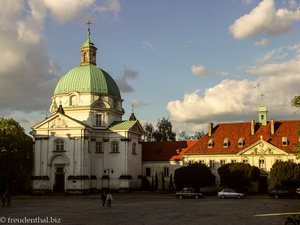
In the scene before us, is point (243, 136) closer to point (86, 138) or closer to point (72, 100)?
point (86, 138)

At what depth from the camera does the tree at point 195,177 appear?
220ft

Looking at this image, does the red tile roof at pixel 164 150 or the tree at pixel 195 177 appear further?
the red tile roof at pixel 164 150

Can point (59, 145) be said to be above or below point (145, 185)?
above

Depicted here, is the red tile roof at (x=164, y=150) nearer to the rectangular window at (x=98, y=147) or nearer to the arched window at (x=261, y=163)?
the rectangular window at (x=98, y=147)

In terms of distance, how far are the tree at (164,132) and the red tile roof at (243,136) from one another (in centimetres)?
3288

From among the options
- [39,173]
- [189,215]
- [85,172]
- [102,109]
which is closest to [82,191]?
[85,172]

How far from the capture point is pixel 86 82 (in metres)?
76.2

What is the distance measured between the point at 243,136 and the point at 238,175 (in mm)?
11515

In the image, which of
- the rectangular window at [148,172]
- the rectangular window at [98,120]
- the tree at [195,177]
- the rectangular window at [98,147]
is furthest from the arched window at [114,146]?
the tree at [195,177]

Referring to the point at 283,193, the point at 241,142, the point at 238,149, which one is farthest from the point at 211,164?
the point at 283,193

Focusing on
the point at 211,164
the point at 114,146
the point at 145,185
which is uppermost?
the point at 114,146

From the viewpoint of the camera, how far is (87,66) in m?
79.3

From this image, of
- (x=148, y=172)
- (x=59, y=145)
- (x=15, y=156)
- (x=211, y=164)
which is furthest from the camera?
(x=148, y=172)

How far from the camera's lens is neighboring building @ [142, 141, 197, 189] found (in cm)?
7850
